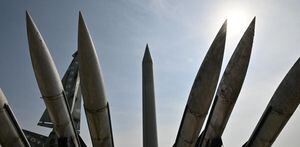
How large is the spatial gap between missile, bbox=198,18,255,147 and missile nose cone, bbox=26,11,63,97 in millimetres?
4990

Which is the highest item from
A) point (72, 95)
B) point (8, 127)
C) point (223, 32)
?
point (223, 32)

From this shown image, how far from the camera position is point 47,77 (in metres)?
7.48

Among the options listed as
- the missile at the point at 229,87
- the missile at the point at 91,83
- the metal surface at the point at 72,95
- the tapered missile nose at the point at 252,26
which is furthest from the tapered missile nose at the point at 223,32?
the metal surface at the point at 72,95

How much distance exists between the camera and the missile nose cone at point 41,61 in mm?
7406

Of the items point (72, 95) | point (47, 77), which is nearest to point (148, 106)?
point (72, 95)

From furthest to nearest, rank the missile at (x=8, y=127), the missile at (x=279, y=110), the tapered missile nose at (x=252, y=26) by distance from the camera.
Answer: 1. the missile at (x=8, y=127)
2. the tapered missile nose at (x=252, y=26)
3. the missile at (x=279, y=110)

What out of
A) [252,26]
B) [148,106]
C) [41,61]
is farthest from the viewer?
[148,106]

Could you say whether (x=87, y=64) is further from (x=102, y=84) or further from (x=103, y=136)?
(x=103, y=136)

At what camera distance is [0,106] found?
7.73 metres

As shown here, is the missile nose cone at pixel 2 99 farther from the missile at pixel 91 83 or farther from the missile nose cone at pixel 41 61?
the missile at pixel 91 83

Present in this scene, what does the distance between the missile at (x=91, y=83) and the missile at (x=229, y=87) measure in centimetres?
347

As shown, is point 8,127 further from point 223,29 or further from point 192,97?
point 223,29

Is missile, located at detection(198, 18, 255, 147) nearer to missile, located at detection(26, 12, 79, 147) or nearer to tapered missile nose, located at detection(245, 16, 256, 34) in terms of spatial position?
tapered missile nose, located at detection(245, 16, 256, 34)

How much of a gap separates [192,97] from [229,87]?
113 centimetres
